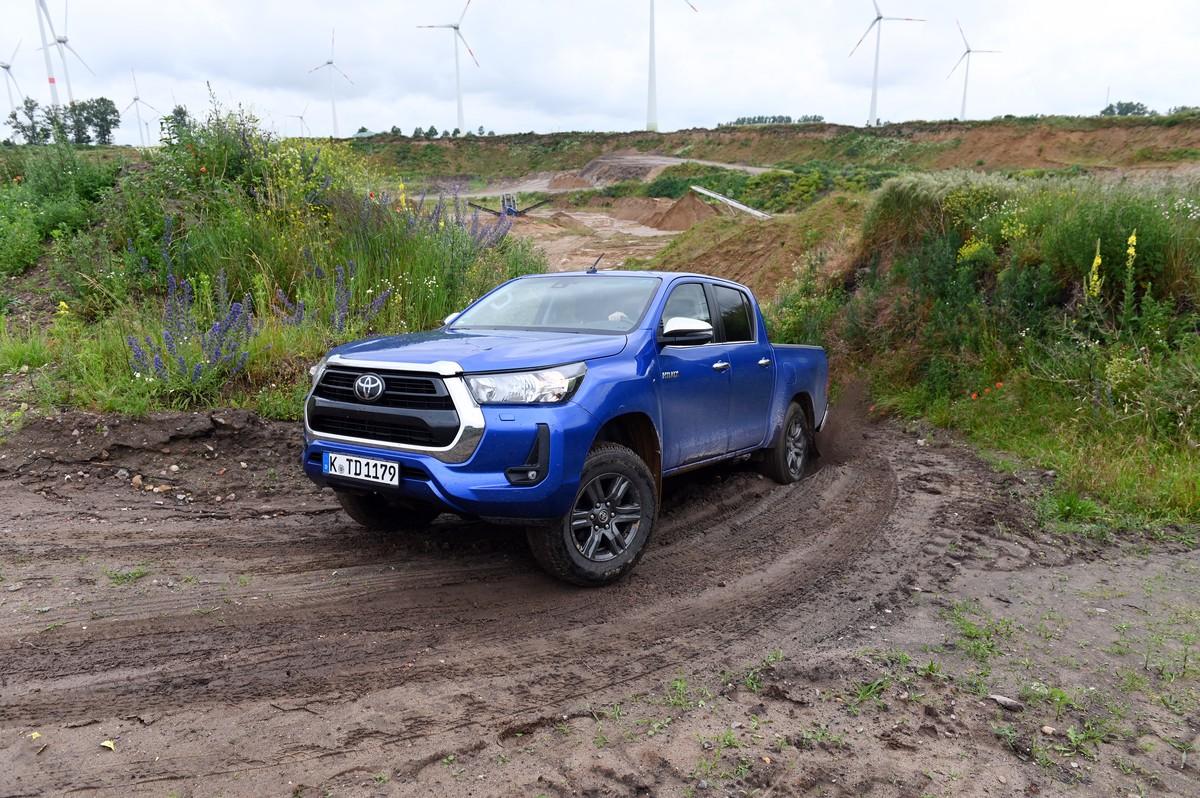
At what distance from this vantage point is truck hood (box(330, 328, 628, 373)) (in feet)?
14.8

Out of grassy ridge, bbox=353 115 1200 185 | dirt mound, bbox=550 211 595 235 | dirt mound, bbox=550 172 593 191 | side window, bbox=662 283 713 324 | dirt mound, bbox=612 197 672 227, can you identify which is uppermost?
grassy ridge, bbox=353 115 1200 185

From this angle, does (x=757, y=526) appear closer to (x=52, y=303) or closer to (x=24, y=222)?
(x=52, y=303)

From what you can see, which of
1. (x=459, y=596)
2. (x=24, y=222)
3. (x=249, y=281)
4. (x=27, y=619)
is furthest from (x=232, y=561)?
(x=24, y=222)

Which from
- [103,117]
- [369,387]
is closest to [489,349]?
[369,387]

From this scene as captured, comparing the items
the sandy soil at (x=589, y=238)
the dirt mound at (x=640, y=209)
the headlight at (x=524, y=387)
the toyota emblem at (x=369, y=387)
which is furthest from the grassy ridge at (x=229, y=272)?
the dirt mound at (x=640, y=209)

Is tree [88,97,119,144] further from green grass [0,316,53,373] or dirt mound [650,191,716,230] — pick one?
green grass [0,316,53,373]

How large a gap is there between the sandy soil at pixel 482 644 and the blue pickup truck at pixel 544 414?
48 centimetres

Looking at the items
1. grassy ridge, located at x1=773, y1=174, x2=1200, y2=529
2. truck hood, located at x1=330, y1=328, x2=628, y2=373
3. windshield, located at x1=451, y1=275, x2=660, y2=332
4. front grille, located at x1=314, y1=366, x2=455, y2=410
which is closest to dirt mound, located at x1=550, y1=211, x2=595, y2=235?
grassy ridge, located at x1=773, y1=174, x2=1200, y2=529

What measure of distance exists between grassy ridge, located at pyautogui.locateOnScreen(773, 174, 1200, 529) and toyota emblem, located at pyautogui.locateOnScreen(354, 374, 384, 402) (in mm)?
5320

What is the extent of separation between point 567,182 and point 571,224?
26515 millimetres

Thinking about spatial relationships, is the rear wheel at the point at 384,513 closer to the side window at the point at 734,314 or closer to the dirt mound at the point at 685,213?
the side window at the point at 734,314

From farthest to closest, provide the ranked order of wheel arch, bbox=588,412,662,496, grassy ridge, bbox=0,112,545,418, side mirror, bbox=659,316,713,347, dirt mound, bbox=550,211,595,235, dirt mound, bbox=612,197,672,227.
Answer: dirt mound, bbox=612,197,672,227
dirt mound, bbox=550,211,595,235
grassy ridge, bbox=0,112,545,418
side mirror, bbox=659,316,713,347
wheel arch, bbox=588,412,662,496

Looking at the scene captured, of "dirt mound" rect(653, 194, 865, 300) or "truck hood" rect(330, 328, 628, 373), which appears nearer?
"truck hood" rect(330, 328, 628, 373)

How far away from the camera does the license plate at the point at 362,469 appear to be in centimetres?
445
